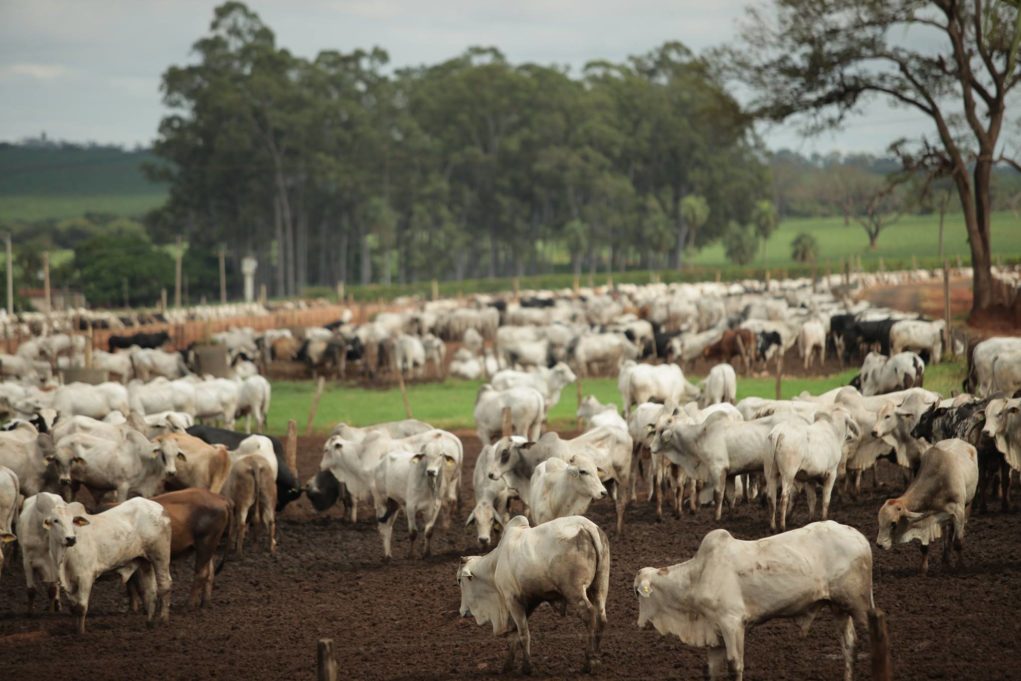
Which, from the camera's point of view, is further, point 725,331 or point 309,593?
point 725,331

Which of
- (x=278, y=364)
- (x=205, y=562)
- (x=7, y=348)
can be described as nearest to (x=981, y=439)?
(x=205, y=562)

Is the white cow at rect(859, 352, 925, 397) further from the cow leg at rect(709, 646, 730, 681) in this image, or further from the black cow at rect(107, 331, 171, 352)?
the black cow at rect(107, 331, 171, 352)

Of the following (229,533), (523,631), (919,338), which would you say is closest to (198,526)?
(229,533)

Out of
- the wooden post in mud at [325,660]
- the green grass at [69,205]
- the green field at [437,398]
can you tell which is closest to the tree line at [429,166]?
the green field at [437,398]

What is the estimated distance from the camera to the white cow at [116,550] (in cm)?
1114

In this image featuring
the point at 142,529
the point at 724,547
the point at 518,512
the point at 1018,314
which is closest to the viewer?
the point at 724,547

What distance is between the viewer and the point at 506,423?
1911 centimetres

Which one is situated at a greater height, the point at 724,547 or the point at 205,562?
the point at 724,547

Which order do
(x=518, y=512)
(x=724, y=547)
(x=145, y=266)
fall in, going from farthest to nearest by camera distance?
(x=145, y=266)
(x=518, y=512)
(x=724, y=547)

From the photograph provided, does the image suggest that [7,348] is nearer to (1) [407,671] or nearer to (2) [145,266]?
(1) [407,671]

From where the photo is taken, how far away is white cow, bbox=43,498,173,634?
11.1m

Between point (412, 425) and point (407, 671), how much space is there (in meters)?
7.74

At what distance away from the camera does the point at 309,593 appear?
12.8m

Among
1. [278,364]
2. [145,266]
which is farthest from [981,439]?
[145,266]
